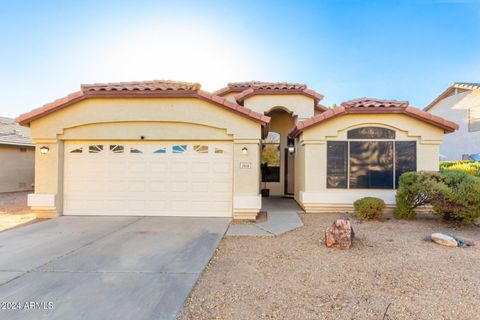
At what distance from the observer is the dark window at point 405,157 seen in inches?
335

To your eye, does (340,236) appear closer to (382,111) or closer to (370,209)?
(370,209)

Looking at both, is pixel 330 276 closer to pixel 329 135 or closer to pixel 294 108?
pixel 329 135

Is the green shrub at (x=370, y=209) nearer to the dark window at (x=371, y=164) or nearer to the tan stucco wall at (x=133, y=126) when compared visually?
the dark window at (x=371, y=164)

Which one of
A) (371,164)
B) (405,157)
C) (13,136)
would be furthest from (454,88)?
(13,136)

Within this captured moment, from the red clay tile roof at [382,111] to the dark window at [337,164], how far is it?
1.05m

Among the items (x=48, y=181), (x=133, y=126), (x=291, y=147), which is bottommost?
(x=48, y=181)

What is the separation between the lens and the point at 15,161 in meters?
14.6

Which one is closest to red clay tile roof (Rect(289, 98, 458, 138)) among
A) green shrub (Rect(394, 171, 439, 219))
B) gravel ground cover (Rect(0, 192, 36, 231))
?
green shrub (Rect(394, 171, 439, 219))

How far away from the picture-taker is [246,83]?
13117mm

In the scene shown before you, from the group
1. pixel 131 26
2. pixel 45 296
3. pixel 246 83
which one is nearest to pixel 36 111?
pixel 131 26

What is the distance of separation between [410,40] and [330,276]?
15.6 meters

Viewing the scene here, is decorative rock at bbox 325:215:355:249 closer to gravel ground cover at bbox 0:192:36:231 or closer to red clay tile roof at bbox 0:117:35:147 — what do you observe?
gravel ground cover at bbox 0:192:36:231

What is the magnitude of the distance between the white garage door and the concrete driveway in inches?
37.5

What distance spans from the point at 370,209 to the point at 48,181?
11.0 meters
